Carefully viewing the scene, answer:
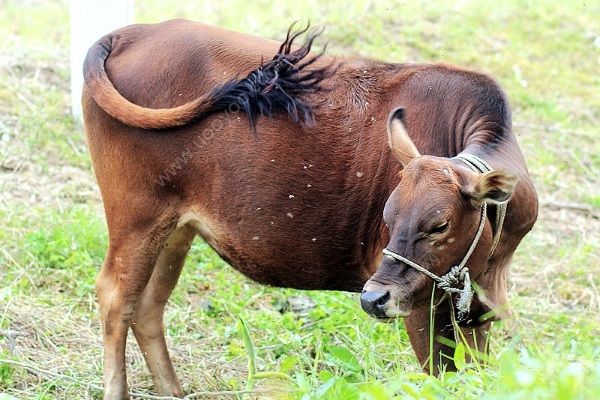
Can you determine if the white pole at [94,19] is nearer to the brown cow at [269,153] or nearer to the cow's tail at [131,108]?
the brown cow at [269,153]

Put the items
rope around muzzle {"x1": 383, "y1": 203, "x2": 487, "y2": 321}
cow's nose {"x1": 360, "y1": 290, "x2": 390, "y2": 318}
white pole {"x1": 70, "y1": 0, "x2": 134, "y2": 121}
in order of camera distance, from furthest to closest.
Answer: white pole {"x1": 70, "y1": 0, "x2": 134, "y2": 121}, rope around muzzle {"x1": 383, "y1": 203, "x2": 487, "y2": 321}, cow's nose {"x1": 360, "y1": 290, "x2": 390, "y2": 318}

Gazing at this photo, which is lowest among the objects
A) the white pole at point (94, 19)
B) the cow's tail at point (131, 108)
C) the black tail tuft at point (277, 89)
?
the white pole at point (94, 19)

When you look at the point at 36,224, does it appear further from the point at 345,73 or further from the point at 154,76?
the point at 345,73

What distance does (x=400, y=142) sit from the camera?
14.6 ft

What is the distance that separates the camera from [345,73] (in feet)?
16.6

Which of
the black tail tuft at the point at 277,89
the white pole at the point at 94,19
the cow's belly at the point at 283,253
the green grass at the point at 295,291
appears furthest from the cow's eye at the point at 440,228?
the white pole at the point at 94,19

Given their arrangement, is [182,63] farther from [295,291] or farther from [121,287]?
[295,291]

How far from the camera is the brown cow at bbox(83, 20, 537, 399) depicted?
4789mm

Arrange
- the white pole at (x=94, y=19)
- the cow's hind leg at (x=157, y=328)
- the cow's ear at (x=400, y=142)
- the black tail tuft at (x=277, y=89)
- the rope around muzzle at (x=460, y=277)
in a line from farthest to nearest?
the white pole at (x=94, y=19) < the cow's hind leg at (x=157, y=328) < the black tail tuft at (x=277, y=89) < the cow's ear at (x=400, y=142) < the rope around muzzle at (x=460, y=277)

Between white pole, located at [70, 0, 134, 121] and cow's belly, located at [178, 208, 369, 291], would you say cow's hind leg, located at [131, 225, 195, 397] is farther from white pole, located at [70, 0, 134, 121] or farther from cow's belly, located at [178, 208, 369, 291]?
white pole, located at [70, 0, 134, 121]

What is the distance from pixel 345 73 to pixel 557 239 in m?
3.24

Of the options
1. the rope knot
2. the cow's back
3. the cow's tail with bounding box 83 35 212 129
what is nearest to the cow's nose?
the rope knot

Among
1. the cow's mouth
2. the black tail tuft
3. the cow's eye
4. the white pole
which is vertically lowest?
the white pole

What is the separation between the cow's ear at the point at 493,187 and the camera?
13.6 feet
